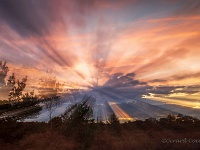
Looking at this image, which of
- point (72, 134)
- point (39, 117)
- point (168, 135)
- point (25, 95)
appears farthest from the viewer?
point (25, 95)

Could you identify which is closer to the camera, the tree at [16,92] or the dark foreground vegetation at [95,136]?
the dark foreground vegetation at [95,136]

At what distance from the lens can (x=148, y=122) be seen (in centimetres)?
9012

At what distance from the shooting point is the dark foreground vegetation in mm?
55000

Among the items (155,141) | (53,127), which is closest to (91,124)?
(53,127)

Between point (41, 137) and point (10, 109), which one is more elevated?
point (10, 109)

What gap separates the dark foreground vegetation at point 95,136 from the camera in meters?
55.0

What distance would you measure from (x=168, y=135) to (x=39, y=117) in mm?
52593

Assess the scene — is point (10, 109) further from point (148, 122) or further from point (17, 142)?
point (148, 122)

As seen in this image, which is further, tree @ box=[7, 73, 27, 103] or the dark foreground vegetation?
tree @ box=[7, 73, 27, 103]

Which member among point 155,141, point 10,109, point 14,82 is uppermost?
point 14,82

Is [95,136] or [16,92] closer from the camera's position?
[95,136]

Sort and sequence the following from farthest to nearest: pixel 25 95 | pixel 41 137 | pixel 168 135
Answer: pixel 25 95 < pixel 168 135 < pixel 41 137

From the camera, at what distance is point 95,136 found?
6506 cm

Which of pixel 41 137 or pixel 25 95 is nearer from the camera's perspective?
pixel 41 137
